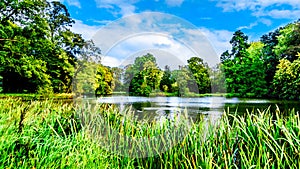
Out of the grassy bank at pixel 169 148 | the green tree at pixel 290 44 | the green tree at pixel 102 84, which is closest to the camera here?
the grassy bank at pixel 169 148

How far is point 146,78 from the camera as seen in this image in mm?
5695

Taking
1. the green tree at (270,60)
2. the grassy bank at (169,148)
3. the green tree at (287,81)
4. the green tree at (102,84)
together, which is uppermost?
the green tree at (270,60)

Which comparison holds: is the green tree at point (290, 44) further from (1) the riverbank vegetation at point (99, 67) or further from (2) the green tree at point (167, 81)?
(2) the green tree at point (167, 81)

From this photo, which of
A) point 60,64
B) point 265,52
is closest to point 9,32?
point 60,64

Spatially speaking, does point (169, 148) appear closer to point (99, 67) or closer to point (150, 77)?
point (150, 77)

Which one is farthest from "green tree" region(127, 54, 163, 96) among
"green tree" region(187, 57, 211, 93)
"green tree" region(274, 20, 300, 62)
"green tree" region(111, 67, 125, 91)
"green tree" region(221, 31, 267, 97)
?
"green tree" region(221, 31, 267, 97)

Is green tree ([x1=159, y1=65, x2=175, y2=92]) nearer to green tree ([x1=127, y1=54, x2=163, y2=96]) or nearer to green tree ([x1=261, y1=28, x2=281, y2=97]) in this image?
green tree ([x1=127, y1=54, x2=163, y2=96])

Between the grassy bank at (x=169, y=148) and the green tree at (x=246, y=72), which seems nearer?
the grassy bank at (x=169, y=148)

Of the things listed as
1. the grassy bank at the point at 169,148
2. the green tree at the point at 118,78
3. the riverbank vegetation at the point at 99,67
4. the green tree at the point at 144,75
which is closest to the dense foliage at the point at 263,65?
the riverbank vegetation at the point at 99,67

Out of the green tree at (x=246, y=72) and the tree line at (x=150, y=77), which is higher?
the green tree at (x=246, y=72)

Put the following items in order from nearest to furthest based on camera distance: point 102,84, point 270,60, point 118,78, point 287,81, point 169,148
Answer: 1. point 169,148
2. point 118,78
3. point 102,84
4. point 287,81
5. point 270,60

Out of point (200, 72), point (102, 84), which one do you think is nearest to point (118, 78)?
point (102, 84)

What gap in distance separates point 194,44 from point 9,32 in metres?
14.1

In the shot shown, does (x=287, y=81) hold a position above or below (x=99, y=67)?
above
